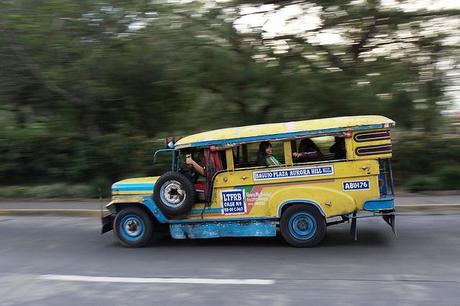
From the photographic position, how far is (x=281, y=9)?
1430 cm

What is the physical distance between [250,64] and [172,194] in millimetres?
6420

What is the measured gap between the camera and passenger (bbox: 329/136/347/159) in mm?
8242

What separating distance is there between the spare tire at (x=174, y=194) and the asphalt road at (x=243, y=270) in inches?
28.4

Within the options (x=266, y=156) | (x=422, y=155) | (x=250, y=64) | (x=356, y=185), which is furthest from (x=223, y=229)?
(x=422, y=155)

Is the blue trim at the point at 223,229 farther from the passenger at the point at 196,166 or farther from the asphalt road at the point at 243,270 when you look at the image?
the passenger at the point at 196,166

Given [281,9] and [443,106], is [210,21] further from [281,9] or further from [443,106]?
[443,106]

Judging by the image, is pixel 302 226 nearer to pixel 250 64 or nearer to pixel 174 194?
pixel 174 194

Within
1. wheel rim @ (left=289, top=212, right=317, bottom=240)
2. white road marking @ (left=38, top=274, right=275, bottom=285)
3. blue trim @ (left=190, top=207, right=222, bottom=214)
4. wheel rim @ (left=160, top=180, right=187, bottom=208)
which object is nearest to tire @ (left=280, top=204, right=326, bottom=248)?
wheel rim @ (left=289, top=212, right=317, bottom=240)

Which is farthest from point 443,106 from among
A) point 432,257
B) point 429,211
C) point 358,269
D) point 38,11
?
point 38,11

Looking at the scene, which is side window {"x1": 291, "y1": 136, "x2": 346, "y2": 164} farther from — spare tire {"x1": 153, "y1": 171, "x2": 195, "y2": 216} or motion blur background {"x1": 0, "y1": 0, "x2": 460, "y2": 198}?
motion blur background {"x1": 0, "y1": 0, "x2": 460, "y2": 198}

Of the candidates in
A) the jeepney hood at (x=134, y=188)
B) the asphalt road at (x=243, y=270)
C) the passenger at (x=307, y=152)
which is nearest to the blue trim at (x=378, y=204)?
the asphalt road at (x=243, y=270)

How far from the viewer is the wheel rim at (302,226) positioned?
8336mm

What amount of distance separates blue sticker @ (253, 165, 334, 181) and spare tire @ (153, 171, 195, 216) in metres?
1.12

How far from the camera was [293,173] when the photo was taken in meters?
8.31
